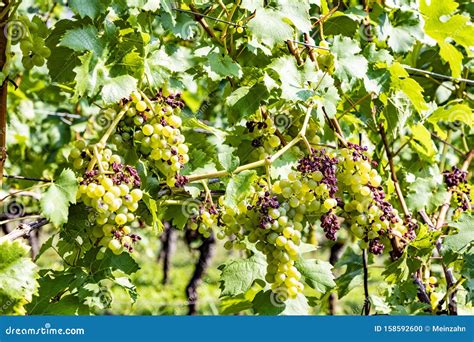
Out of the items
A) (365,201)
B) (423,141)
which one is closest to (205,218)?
(365,201)

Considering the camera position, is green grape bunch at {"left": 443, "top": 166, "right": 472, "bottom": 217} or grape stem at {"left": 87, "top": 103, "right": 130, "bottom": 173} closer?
grape stem at {"left": 87, "top": 103, "right": 130, "bottom": 173}

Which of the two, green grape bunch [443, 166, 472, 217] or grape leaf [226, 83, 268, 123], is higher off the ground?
grape leaf [226, 83, 268, 123]

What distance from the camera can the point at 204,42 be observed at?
231cm

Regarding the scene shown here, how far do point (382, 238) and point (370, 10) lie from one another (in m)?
1.05

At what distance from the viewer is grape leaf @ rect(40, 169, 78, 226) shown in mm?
1820

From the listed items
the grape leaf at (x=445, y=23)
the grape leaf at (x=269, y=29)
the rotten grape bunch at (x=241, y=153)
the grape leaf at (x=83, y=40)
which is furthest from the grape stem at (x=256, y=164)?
the grape leaf at (x=445, y=23)

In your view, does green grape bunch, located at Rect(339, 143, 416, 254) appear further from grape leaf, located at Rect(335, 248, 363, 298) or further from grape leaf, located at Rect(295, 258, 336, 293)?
grape leaf, located at Rect(335, 248, 363, 298)

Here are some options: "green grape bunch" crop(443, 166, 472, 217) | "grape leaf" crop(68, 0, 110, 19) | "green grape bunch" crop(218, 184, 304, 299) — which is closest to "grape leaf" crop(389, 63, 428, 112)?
"green grape bunch" crop(443, 166, 472, 217)

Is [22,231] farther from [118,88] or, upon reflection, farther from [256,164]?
[256,164]

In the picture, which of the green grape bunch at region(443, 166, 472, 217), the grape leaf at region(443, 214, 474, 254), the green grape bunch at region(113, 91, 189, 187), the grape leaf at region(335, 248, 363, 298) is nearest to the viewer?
the green grape bunch at region(113, 91, 189, 187)

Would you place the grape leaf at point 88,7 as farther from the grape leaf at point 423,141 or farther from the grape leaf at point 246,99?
the grape leaf at point 423,141

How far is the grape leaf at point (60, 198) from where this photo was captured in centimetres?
182

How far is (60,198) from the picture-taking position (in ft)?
6.10

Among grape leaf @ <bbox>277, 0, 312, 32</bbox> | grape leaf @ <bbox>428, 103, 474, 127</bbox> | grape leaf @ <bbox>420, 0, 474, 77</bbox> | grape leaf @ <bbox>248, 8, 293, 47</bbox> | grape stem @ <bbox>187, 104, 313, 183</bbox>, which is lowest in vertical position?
grape stem @ <bbox>187, 104, 313, 183</bbox>
